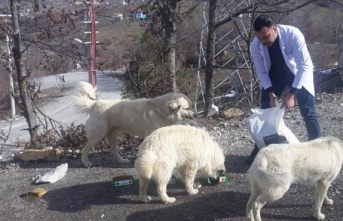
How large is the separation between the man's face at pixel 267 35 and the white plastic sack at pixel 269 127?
753 millimetres

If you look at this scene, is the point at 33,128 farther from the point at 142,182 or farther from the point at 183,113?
the point at 142,182

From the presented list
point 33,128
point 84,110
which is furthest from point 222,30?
point 84,110

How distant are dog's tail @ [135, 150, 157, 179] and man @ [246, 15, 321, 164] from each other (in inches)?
66.5

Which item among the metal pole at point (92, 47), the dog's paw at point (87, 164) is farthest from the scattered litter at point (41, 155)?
the metal pole at point (92, 47)

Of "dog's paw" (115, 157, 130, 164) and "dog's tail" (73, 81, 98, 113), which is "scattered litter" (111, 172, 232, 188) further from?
"dog's tail" (73, 81, 98, 113)

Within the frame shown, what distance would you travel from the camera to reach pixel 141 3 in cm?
1074

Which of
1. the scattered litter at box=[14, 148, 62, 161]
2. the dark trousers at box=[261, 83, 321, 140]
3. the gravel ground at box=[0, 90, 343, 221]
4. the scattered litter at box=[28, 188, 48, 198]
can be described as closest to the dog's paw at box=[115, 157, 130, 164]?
the gravel ground at box=[0, 90, 343, 221]

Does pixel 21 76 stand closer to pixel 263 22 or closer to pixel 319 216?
pixel 263 22

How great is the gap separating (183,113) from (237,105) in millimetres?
5426

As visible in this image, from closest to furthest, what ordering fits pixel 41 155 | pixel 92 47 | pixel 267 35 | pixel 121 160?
A: 1. pixel 267 35
2. pixel 121 160
3. pixel 41 155
4. pixel 92 47

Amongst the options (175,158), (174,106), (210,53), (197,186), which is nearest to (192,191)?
(197,186)

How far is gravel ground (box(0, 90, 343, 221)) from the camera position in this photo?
4.89 meters

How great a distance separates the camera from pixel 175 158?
16.7 ft

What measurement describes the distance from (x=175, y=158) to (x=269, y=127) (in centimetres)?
128
